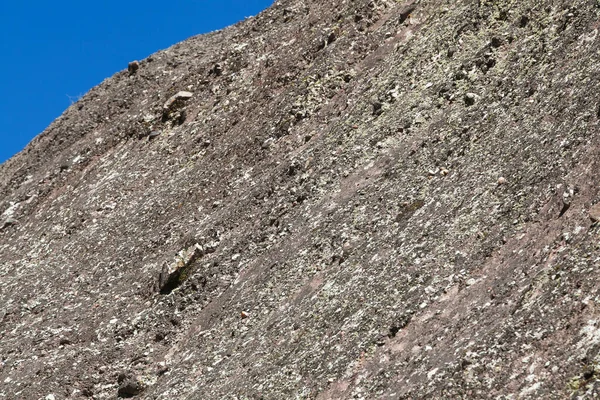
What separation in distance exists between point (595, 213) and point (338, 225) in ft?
22.1

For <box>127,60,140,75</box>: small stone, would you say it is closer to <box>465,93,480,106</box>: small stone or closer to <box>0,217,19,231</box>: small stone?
<box>0,217,19,231</box>: small stone

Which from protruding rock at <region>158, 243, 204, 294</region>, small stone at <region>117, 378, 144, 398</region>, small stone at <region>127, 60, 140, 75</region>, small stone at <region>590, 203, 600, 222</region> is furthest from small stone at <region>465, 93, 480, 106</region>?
small stone at <region>127, 60, 140, 75</region>

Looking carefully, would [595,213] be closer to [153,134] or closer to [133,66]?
[153,134]

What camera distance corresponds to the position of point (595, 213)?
12625 mm

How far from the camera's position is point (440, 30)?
22.9 meters

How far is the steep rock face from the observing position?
1270 cm

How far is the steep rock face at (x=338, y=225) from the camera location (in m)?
12.7

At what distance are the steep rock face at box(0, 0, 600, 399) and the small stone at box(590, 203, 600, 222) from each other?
0.15ft

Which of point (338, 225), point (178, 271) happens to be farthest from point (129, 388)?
point (338, 225)

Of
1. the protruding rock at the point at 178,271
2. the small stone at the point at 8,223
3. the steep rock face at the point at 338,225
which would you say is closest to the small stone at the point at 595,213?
the steep rock face at the point at 338,225

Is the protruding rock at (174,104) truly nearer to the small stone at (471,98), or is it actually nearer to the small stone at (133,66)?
the small stone at (133,66)

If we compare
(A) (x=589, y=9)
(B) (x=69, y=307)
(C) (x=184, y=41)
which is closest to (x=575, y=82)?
(A) (x=589, y=9)

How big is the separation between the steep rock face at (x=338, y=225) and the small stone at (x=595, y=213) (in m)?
0.05

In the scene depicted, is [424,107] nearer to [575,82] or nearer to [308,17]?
[575,82]
